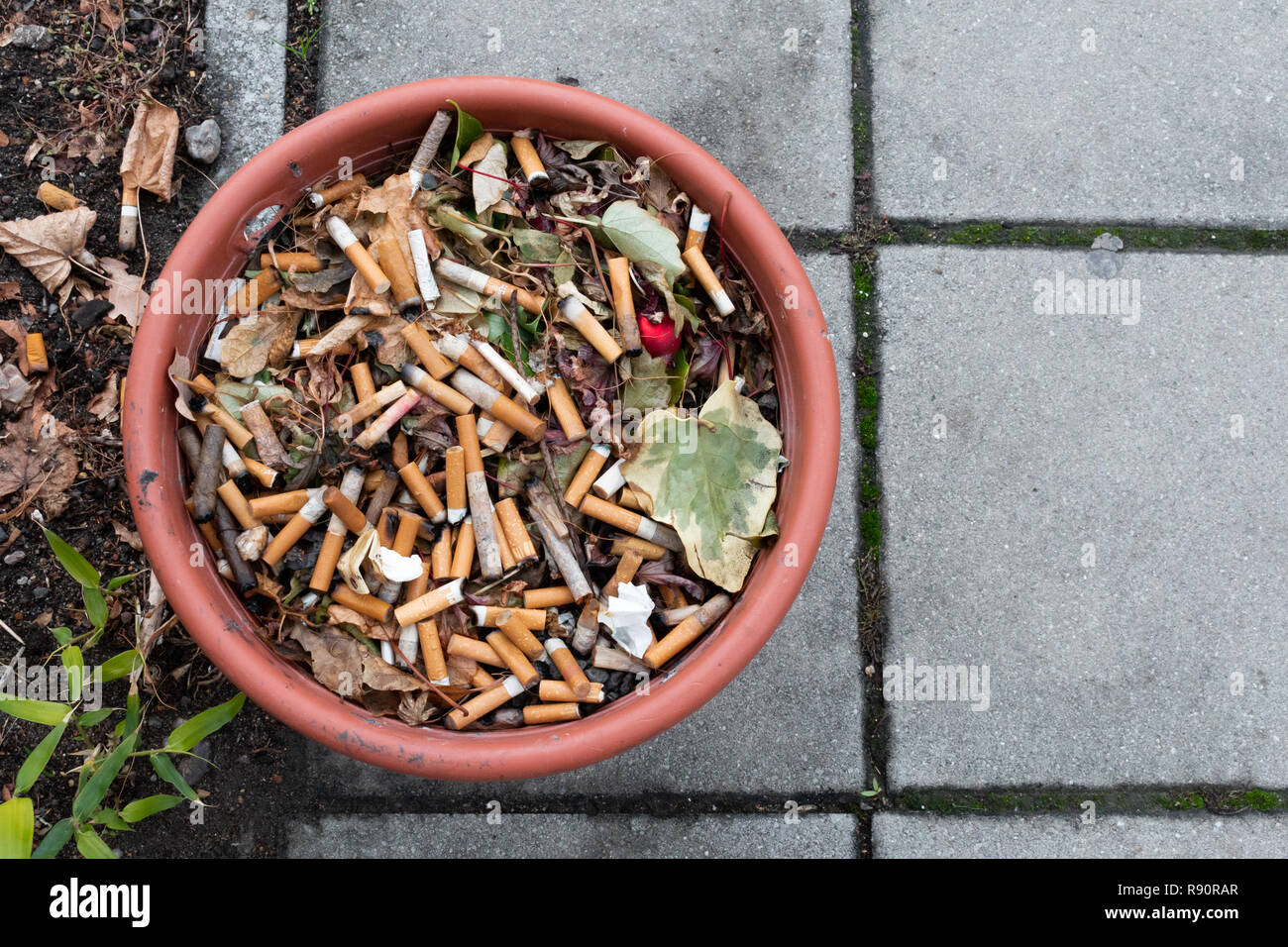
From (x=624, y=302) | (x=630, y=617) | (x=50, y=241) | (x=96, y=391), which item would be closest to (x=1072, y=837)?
(x=630, y=617)

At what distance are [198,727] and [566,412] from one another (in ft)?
3.01

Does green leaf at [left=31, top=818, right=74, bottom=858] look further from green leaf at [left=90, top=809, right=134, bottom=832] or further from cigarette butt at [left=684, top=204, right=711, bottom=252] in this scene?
cigarette butt at [left=684, top=204, right=711, bottom=252]

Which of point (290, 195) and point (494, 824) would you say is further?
point (494, 824)

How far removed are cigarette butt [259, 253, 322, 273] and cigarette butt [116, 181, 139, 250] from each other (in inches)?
23.2

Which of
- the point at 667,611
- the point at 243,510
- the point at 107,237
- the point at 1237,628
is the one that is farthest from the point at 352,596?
the point at 1237,628

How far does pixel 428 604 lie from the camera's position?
166 centimetres

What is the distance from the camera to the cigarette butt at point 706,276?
5.63 feet

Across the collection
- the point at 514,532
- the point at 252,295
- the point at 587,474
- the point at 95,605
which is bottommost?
the point at 95,605

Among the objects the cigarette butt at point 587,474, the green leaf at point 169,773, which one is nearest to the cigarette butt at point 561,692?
the cigarette butt at point 587,474

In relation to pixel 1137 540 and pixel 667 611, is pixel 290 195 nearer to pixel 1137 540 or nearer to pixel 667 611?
pixel 667 611

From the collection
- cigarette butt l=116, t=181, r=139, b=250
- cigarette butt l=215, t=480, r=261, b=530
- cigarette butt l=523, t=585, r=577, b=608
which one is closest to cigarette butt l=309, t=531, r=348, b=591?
cigarette butt l=215, t=480, r=261, b=530

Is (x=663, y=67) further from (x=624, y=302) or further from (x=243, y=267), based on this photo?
(x=243, y=267)

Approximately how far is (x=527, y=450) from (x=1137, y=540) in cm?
149

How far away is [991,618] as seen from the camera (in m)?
2.18
